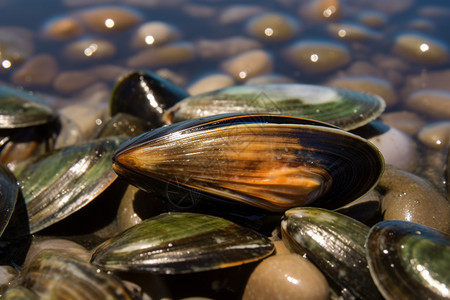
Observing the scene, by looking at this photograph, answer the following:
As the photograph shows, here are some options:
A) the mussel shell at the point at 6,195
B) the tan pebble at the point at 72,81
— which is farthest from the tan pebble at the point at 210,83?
the mussel shell at the point at 6,195

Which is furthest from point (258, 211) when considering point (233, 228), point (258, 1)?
point (258, 1)

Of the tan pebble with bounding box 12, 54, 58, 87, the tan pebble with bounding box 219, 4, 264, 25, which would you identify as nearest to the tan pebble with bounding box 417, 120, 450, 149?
the tan pebble with bounding box 219, 4, 264, 25

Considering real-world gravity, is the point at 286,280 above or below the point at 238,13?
below

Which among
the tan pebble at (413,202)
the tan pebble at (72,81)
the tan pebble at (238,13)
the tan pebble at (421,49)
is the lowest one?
the tan pebble at (413,202)

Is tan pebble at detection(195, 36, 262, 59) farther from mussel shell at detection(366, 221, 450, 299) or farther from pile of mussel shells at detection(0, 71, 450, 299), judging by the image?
mussel shell at detection(366, 221, 450, 299)

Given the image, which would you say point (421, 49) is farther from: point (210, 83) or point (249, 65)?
point (210, 83)

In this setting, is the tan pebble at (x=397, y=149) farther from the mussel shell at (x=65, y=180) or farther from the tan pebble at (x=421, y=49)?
the mussel shell at (x=65, y=180)

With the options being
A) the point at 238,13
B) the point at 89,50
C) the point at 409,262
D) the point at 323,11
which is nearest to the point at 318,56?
the point at 323,11
